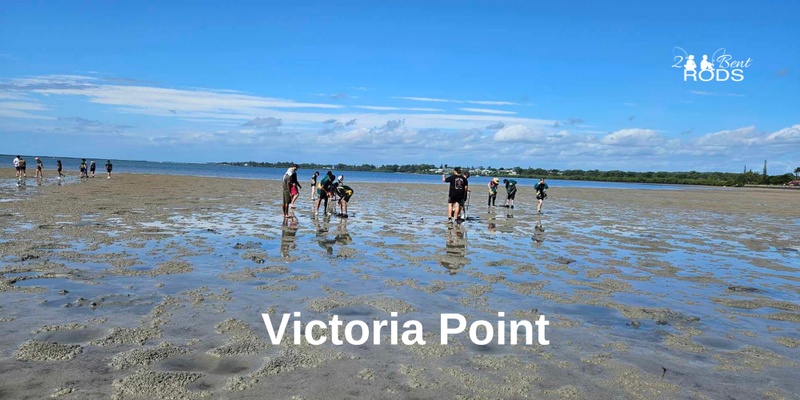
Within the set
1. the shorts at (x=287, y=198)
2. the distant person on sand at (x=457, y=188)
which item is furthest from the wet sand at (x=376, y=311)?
the distant person on sand at (x=457, y=188)

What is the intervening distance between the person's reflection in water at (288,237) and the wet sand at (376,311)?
148 mm

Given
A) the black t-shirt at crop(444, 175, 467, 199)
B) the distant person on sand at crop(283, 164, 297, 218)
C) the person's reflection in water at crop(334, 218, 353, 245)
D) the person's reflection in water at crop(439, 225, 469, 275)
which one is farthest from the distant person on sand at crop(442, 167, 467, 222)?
the distant person on sand at crop(283, 164, 297, 218)

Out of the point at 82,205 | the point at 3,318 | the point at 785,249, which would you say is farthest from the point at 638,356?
the point at 82,205

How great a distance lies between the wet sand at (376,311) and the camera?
5.22 m

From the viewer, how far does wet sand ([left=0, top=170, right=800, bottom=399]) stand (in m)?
5.22

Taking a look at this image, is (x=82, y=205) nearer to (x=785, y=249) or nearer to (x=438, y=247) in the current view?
(x=438, y=247)

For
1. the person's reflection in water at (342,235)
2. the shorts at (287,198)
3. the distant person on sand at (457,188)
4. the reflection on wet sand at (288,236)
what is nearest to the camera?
the reflection on wet sand at (288,236)

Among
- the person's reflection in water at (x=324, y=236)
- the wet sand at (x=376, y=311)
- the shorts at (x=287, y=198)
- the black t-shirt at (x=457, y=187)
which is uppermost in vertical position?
the black t-shirt at (x=457, y=187)

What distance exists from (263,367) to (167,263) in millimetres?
6183

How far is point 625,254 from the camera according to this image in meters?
14.5

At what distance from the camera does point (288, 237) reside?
15391 mm

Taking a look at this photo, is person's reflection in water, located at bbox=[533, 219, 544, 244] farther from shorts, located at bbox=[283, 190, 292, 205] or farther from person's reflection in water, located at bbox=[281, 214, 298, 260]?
shorts, located at bbox=[283, 190, 292, 205]

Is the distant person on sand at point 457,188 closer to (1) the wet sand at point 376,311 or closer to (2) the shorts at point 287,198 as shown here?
(1) the wet sand at point 376,311

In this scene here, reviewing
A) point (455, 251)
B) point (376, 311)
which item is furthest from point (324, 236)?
point (376, 311)
